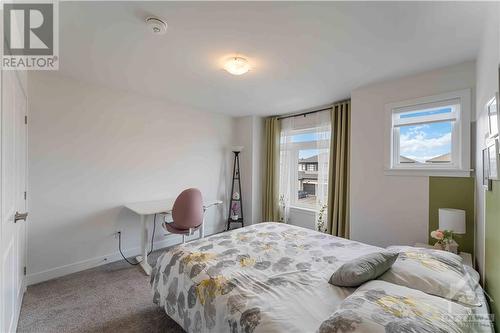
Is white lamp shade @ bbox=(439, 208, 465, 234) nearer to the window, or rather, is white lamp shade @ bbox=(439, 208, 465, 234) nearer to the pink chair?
the window

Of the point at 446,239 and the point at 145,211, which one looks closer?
the point at 446,239

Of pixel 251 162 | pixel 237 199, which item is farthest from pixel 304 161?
pixel 237 199

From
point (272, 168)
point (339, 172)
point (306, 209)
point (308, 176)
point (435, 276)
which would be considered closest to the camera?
point (435, 276)

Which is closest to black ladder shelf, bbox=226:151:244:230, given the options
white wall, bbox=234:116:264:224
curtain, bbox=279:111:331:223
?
white wall, bbox=234:116:264:224

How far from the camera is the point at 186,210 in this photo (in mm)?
2869

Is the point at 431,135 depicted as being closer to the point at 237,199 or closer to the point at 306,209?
the point at 306,209

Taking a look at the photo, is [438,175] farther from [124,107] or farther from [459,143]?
[124,107]

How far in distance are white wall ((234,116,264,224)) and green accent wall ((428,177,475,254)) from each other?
287cm

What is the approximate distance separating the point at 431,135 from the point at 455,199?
2.48 feet

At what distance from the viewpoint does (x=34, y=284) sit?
2.48 m

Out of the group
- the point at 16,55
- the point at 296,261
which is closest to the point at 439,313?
the point at 296,261

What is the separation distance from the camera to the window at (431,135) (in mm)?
2301

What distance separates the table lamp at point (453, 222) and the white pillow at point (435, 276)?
0.64m

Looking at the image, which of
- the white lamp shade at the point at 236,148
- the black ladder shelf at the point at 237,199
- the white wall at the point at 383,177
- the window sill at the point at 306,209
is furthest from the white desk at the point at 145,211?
the white wall at the point at 383,177
